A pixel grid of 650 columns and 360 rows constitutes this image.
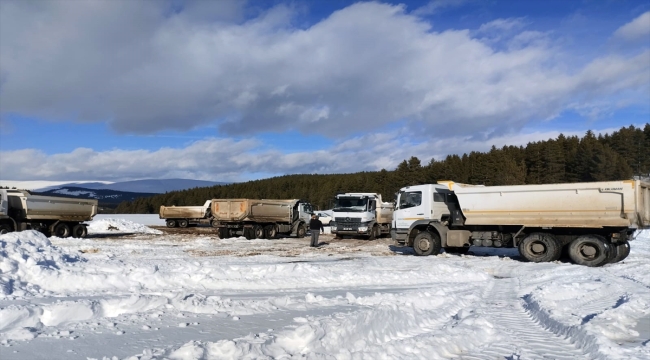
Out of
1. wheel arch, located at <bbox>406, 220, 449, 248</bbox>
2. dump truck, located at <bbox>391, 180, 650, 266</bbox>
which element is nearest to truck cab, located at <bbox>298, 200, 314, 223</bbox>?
dump truck, located at <bbox>391, 180, 650, 266</bbox>

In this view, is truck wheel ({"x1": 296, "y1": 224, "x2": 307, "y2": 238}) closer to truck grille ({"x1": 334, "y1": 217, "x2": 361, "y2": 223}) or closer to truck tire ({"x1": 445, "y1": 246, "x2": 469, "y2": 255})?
truck grille ({"x1": 334, "y1": 217, "x2": 361, "y2": 223})

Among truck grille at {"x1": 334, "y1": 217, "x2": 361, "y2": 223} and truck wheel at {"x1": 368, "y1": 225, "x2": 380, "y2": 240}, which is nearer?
truck grille at {"x1": 334, "y1": 217, "x2": 361, "y2": 223}

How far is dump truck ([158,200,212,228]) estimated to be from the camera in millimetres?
41000

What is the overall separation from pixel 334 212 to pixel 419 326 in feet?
65.1

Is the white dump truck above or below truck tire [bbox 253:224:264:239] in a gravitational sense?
above

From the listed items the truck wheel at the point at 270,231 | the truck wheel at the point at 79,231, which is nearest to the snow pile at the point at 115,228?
the truck wheel at the point at 79,231

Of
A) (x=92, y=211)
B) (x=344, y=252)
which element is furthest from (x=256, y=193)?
(x=344, y=252)

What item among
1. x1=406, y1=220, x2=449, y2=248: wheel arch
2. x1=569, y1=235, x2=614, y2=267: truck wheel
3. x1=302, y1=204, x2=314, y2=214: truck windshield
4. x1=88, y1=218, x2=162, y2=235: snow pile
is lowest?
x1=88, y1=218, x2=162, y2=235: snow pile

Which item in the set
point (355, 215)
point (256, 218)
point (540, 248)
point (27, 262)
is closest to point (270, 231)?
point (256, 218)

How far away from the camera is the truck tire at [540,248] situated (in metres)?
15.9

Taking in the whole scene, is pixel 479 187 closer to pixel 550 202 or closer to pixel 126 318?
pixel 550 202

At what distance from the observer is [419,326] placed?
23.5 feet

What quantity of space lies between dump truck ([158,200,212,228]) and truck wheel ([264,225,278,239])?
495 inches

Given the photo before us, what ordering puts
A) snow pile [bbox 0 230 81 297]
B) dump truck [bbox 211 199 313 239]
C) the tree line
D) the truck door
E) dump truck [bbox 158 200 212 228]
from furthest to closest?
the tree line < dump truck [bbox 158 200 212 228] < dump truck [bbox 211 199 313 239] < the truck door < snow pile [bbox 0 230 81 297]
